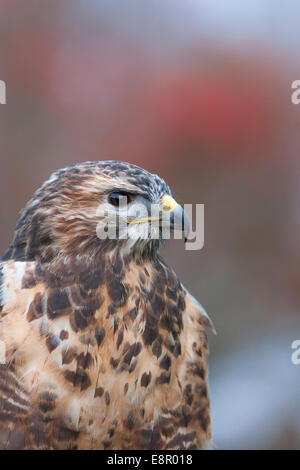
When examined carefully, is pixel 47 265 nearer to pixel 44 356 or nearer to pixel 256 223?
pixel 44 356

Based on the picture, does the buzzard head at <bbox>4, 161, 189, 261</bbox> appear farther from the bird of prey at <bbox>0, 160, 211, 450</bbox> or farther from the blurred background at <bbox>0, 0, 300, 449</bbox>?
the blurred background at <bbox>0, 0, 300, 449</bbox>

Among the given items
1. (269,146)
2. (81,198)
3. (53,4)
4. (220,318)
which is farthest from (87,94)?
(81,198)

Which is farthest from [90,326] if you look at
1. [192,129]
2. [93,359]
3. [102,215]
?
[192,129]

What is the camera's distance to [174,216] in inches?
77.4

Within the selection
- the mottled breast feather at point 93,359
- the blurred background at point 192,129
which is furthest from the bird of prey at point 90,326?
the blurred background at point 192,129

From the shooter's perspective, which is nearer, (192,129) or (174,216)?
(174,216)

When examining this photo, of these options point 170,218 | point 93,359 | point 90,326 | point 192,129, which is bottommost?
point 93,359

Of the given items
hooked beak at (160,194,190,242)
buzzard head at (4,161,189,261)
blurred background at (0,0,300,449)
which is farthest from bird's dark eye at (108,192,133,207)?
blurred background at (0,0,300,449)

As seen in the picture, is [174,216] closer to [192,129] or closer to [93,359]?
[93,359]

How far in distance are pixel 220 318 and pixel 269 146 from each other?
1785 mm

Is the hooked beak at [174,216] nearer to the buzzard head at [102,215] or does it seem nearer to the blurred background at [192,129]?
the buzzard head at [102,215]

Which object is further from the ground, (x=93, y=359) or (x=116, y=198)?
(x=116, y=198)

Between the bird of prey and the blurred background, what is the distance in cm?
361

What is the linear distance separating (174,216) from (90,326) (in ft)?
1.46
